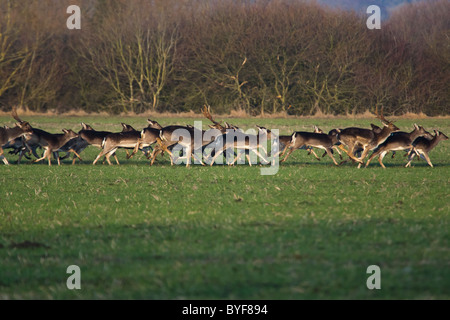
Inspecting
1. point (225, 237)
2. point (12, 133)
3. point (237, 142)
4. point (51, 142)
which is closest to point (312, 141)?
point (237, 142)

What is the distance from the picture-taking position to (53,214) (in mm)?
9766

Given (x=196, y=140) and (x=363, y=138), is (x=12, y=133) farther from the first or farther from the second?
(x=363, y=138)

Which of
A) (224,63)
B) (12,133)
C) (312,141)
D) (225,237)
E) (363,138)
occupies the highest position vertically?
(224,63)

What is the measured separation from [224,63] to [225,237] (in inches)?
1531

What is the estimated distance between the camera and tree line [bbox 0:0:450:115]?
150 feet

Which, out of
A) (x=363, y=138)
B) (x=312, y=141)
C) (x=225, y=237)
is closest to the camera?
(x=225, y=237)

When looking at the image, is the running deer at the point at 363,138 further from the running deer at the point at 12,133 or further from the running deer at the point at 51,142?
the running deer at the point at 12,133

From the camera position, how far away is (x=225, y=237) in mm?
7992

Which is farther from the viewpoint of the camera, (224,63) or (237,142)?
(224,63)

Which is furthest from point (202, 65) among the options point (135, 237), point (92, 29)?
point (135, 237)

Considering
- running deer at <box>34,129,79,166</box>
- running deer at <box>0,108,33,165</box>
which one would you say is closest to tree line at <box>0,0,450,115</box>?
running deer at <box>34,129,79,166</box>

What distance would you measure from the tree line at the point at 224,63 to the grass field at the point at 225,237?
32393mm

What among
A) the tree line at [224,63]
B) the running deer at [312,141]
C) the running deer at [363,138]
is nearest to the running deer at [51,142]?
the running deer at [312,141]

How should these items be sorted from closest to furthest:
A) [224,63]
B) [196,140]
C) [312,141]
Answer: [196,140], [312,141], [224,63]
